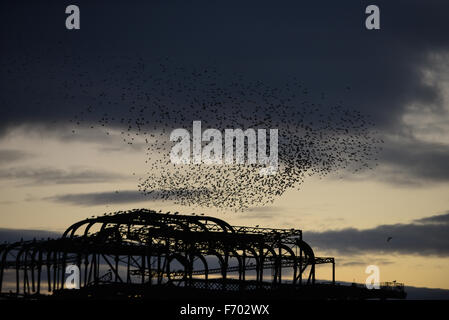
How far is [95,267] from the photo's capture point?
66.7 m
